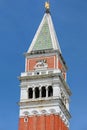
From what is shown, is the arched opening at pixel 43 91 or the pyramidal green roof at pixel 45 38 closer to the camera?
the arched opening at pixel 43 91

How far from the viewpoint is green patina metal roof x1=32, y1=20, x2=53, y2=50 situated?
86688 millimetres

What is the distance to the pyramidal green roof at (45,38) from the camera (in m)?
86.7

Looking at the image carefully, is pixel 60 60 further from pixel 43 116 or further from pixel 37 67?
pixel 43 116

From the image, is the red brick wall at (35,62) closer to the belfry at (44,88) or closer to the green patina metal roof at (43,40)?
the belfry at (44,88)

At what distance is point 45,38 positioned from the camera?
289ft

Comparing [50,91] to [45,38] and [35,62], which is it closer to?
[35,62]

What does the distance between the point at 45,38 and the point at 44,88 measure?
Result: 976 cm

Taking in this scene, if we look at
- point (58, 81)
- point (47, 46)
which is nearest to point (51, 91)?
point (58, 81)

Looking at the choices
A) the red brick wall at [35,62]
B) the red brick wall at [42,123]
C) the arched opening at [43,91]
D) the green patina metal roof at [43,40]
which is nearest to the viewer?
the red brick wall at [42,123]

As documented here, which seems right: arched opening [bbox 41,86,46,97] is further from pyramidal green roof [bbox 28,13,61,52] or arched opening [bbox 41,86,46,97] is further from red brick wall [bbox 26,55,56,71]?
pyramidal green roof [bbox 28,13,61,52]

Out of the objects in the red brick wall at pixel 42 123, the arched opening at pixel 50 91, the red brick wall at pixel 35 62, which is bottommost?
the red brick wall at pixel 42 123

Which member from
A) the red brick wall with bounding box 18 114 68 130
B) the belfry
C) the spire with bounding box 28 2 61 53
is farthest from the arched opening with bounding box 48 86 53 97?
Answer: the spire with bounding box 28 2 61 53

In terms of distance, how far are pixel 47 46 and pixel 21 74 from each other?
6569mm

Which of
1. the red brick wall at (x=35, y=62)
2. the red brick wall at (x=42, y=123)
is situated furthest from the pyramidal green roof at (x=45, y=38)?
the red brick wall at (x=42, y=123)
